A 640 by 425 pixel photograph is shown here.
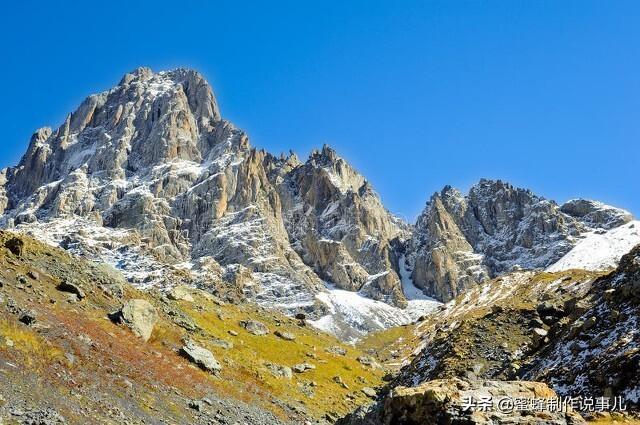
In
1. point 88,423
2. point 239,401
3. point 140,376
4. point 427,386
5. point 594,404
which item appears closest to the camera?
point 427,386

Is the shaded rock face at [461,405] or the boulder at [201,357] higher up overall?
the boulder at [201,357]

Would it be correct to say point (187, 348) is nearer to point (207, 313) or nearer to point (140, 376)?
point (140, 376)

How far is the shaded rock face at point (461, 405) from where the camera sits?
69.2 feet

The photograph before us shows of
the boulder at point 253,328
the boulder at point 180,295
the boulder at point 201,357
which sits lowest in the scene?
the boulder at point 201,357

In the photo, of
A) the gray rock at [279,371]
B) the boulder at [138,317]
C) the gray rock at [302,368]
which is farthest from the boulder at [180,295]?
the boulder at [138,317]

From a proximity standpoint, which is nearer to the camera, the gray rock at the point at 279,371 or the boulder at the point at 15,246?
the boulder at the point at 15,246

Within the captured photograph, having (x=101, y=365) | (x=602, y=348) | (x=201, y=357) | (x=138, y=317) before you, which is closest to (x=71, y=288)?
(x=138, y=317)

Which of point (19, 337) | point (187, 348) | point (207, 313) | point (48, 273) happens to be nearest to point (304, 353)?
point (207, 313)

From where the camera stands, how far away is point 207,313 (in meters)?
97.2

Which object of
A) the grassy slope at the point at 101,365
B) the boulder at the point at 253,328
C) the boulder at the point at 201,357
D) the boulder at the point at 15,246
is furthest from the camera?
the boulder at the point at 253,328

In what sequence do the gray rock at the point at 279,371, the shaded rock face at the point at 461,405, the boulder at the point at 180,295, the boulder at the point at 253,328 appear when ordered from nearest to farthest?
the shaded rock face at the point at 461,405 → the gray rock at the point at 279,371 → the boulder at the point at 180,295 → the boulder at the point at 253,328

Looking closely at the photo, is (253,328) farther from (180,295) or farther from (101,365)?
(101,365)

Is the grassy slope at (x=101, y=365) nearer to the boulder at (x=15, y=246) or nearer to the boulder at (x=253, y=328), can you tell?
the boulder at (x=15, y=246)

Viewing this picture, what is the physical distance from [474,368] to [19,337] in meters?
35.5
